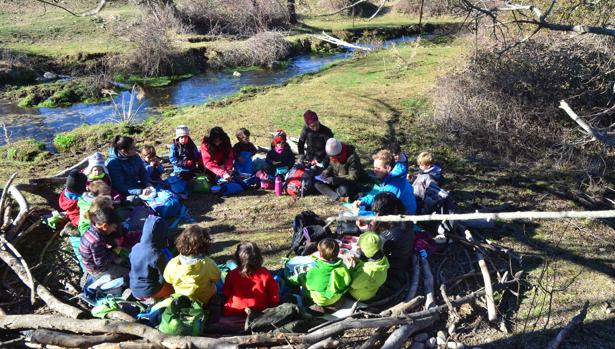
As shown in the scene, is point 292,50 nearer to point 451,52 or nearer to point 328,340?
point 451,52

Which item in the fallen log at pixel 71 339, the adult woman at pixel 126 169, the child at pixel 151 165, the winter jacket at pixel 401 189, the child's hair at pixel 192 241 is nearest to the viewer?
the fallen log at pixel 71 339

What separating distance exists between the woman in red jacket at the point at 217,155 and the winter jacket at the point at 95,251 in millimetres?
3012

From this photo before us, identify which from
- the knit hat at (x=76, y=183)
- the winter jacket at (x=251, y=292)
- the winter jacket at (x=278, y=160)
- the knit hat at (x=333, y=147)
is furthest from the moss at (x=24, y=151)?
the winter jacket at (x=251, y=292)

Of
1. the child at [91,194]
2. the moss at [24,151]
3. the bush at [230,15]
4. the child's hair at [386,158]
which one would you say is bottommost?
the moss at [24,151]

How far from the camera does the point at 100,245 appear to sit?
5.06 meters

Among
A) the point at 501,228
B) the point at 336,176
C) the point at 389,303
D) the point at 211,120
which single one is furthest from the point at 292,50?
the point at 389,303

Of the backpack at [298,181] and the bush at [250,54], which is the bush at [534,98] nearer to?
the backpack at [298,181]

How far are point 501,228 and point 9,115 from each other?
1330 cm

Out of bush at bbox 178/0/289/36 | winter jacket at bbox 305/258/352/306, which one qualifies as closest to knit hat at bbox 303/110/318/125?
winter jacket at bbox 305/258/352/306

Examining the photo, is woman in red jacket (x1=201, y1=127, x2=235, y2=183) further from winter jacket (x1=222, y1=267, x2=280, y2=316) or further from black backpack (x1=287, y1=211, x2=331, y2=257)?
winter jacket (x1=222, y1=267, x2=280, y2=316)

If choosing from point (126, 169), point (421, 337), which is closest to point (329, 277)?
point (421, 337)

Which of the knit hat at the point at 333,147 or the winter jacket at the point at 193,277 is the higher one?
the knit hat at the point at 333,147

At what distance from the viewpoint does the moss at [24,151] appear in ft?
32.4

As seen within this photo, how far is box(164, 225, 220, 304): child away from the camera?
14.8 feet
